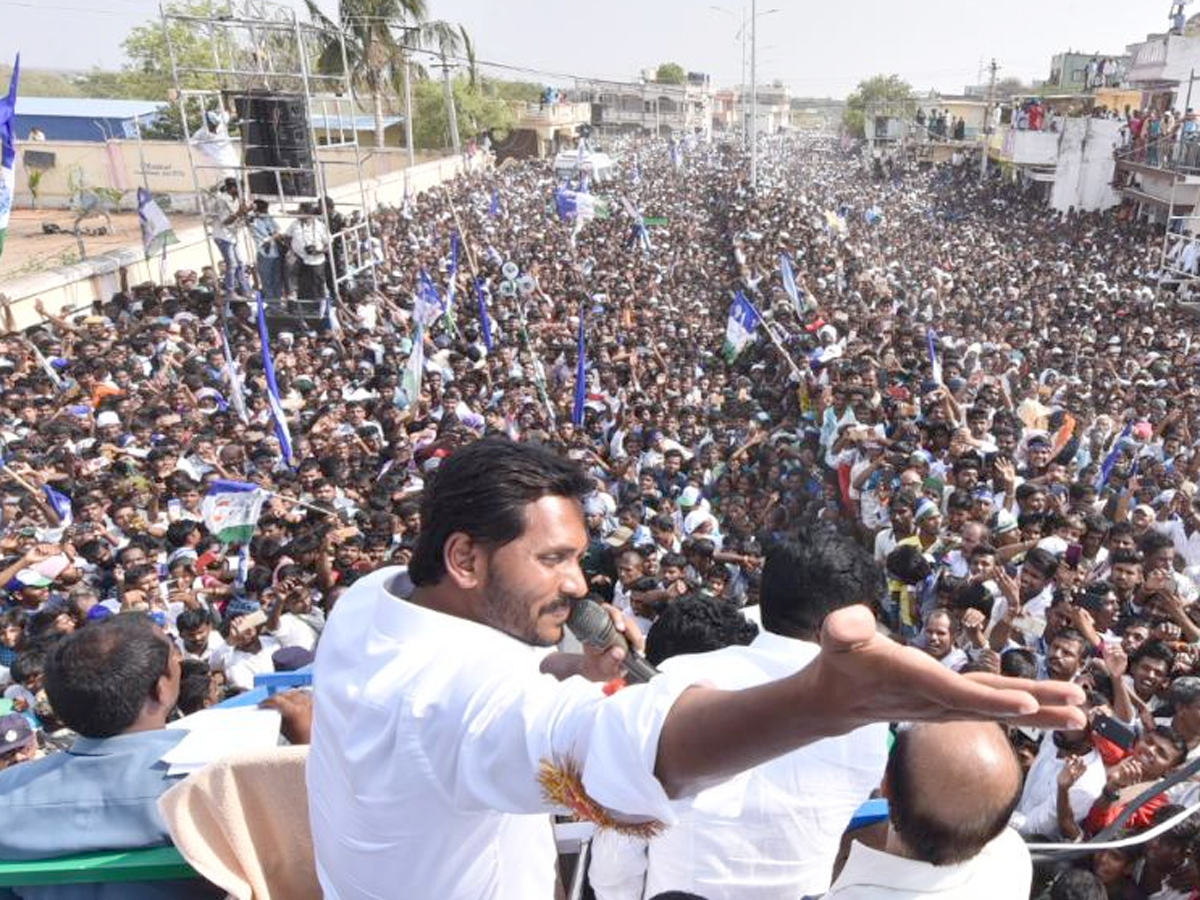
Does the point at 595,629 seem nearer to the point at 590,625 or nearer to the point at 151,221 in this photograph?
the point at 590,625

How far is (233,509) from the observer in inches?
205

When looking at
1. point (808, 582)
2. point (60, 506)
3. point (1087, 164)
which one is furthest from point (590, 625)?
point (1087, 164)

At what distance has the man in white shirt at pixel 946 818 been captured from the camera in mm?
1335

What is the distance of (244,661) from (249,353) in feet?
22.5

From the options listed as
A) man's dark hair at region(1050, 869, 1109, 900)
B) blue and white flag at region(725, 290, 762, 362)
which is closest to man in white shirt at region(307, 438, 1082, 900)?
man's dark hair at region(1050, 869, 1109, 900)

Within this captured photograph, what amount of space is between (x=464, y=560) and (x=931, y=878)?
33.3 inches

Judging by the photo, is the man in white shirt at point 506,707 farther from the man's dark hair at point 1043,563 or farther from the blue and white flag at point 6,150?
the blue and white flag at point 6,150

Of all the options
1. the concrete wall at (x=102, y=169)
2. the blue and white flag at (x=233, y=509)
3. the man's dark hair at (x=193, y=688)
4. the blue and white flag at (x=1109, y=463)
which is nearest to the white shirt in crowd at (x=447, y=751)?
the man's dark hair at (x=193, y=688)

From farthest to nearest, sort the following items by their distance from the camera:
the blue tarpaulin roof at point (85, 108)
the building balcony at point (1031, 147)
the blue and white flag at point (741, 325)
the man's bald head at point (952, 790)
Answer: the blue tarpaulin roof at point (85, 108) → the building balcony at point (1031, 147) → the blue and white flag at point (741, 325) → the man's bald head at point (952, 790)

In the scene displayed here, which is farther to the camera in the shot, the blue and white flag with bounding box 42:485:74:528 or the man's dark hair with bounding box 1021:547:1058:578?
the blue and white flag with bounding box 42:485:74:528

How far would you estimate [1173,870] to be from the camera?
2.43m

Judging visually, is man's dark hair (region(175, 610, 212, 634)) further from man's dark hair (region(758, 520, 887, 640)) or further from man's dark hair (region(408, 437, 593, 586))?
man's dark hair (region(408, 437, 593, 586))

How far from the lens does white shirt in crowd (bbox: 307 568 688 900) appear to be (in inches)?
34.0

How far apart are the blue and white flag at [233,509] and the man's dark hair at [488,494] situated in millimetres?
4343
